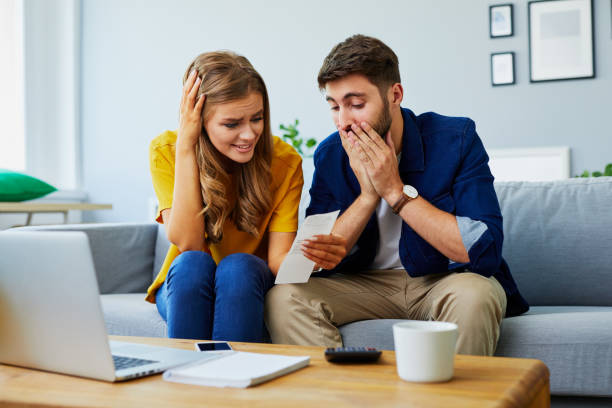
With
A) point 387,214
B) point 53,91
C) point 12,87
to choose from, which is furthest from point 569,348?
point 53,91

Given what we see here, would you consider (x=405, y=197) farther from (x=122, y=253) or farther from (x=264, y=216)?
(x=122, y=253)

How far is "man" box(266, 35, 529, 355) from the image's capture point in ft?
4.61

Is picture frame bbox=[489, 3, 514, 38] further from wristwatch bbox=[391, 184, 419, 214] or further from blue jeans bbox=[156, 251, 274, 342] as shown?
blue jeans bbox=[156, 251, 274, 342]

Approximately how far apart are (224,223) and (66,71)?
2926mm

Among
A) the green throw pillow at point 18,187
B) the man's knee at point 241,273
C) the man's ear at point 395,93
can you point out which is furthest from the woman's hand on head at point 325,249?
the green throw pillow at point 18,187

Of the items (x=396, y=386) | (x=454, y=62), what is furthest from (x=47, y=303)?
(x=454, y=62)

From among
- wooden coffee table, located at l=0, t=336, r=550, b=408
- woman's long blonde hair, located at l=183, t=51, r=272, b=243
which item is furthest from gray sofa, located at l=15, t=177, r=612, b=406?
wooden coffee table, located at l=0, t=336, r=550, b=408

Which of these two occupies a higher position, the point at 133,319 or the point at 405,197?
the point at 405,197

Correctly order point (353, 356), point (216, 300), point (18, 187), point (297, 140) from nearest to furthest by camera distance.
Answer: point (353, 356) → point (216, 300) → point (18, 187) → point (297, 140)

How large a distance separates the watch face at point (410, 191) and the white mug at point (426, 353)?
713 mm

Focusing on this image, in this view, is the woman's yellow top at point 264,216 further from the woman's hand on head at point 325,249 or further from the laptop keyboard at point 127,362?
the laptop keyboard at point 127,362

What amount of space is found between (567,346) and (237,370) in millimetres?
826

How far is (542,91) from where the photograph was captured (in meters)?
3.38

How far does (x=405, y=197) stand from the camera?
1479 millimetres
